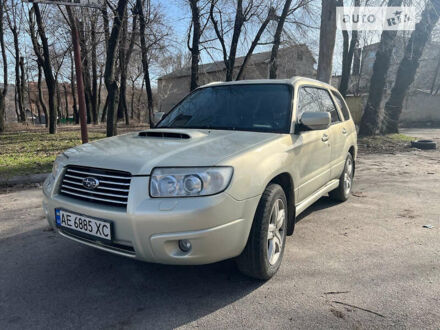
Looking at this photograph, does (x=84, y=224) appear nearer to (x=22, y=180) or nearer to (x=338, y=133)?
(x=338, y=133)

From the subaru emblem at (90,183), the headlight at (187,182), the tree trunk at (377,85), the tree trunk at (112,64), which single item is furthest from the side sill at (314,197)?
the tree trunk at (377,85)

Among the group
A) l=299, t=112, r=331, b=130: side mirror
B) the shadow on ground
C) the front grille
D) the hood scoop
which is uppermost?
l=299, t=112, r=331, b=130: side mirror

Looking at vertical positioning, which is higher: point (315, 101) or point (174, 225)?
point (315, 101)

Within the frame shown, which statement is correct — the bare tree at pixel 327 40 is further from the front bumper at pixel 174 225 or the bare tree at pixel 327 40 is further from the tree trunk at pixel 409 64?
the front bumper at pixel 174 225

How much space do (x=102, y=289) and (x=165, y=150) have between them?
1267 millimetres

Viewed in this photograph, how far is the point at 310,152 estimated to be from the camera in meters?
3.52

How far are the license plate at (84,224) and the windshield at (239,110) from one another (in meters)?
1.55

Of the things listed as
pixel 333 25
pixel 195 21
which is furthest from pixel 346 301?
pixel 195 21

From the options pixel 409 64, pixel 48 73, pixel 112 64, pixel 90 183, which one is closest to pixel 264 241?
pixel 90 183

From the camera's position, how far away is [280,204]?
9.70 feet

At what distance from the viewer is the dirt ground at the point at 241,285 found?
2.32 metres

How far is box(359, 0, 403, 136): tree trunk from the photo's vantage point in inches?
496

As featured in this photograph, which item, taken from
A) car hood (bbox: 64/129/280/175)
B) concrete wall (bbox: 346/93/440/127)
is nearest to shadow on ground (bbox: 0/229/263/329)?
car hood (bbox: 64/129/280/175)

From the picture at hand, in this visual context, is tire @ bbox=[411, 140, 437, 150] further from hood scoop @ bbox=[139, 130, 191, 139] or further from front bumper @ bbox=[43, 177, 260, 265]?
front bumper @ bbox=[43, 177, 260, 265]
